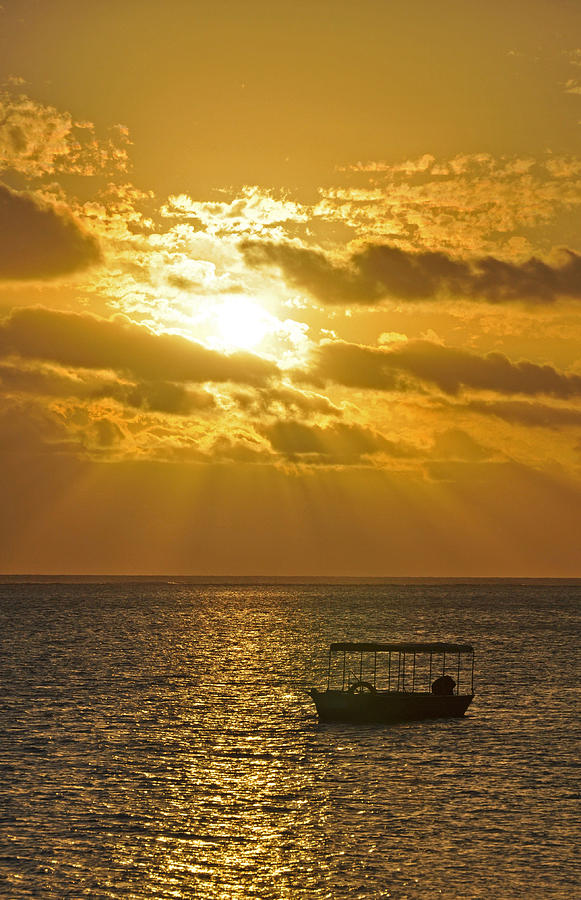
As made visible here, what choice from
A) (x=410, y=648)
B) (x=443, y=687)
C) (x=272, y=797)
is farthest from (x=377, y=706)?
(x=272, y=797)

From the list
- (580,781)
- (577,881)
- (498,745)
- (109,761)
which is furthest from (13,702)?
(577,881)

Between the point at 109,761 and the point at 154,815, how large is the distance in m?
13.0

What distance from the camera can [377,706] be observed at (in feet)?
254

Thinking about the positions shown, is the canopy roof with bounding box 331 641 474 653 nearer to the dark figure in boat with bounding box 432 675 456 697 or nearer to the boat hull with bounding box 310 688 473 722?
the boat hull with bounding box 310 688 473 722

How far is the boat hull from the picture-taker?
253ft

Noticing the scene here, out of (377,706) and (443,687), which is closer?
(377,706)

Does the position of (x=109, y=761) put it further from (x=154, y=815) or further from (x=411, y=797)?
(x=411, y=797)

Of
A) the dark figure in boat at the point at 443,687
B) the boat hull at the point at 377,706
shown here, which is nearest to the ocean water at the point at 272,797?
the boat hull at the point at 377,706

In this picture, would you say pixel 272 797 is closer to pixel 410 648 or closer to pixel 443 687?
pixel 410 648

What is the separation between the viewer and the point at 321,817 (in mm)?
48219

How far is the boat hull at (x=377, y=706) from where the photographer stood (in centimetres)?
7706

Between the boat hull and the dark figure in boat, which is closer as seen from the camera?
the boat hull

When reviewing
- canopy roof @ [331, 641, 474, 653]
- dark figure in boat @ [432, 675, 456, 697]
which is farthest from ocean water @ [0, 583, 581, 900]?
canopy roof @ [331, 641, 474, 653]

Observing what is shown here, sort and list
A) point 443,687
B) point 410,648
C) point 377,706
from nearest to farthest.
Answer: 1. point 377,706
2. point 410,648
3. point 443,687
